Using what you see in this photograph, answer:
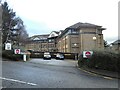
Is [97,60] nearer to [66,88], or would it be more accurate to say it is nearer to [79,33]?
[66,88]

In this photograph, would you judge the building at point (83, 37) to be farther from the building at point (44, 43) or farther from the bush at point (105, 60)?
the bush at point (105, 60)

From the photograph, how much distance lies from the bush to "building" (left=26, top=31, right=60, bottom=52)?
94413 mm

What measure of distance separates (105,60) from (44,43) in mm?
109207

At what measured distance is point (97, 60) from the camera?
764 inches

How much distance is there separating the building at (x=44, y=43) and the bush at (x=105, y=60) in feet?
310

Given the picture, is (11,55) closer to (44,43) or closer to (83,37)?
(83,37)

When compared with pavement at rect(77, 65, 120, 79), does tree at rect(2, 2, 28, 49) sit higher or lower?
higher

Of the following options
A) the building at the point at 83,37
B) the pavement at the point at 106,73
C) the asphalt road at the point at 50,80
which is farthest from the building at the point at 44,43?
the asphalt road at the point at 50,80

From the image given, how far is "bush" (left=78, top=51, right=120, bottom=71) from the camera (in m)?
17.8

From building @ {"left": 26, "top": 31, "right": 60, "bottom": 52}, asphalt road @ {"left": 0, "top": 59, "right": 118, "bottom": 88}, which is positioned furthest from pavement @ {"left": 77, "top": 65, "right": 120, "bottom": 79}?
building @ {"left": 26, "top": 31, "right": 60, "bottom": 52}

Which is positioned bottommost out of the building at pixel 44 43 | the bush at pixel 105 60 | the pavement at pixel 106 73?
Answer: the pavement at pixel 106 73

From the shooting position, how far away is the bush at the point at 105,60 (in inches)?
701

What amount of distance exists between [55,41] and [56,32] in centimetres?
478

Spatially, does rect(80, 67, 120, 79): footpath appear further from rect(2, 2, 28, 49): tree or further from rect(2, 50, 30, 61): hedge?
rect(2, 2, 28, 49): tree
